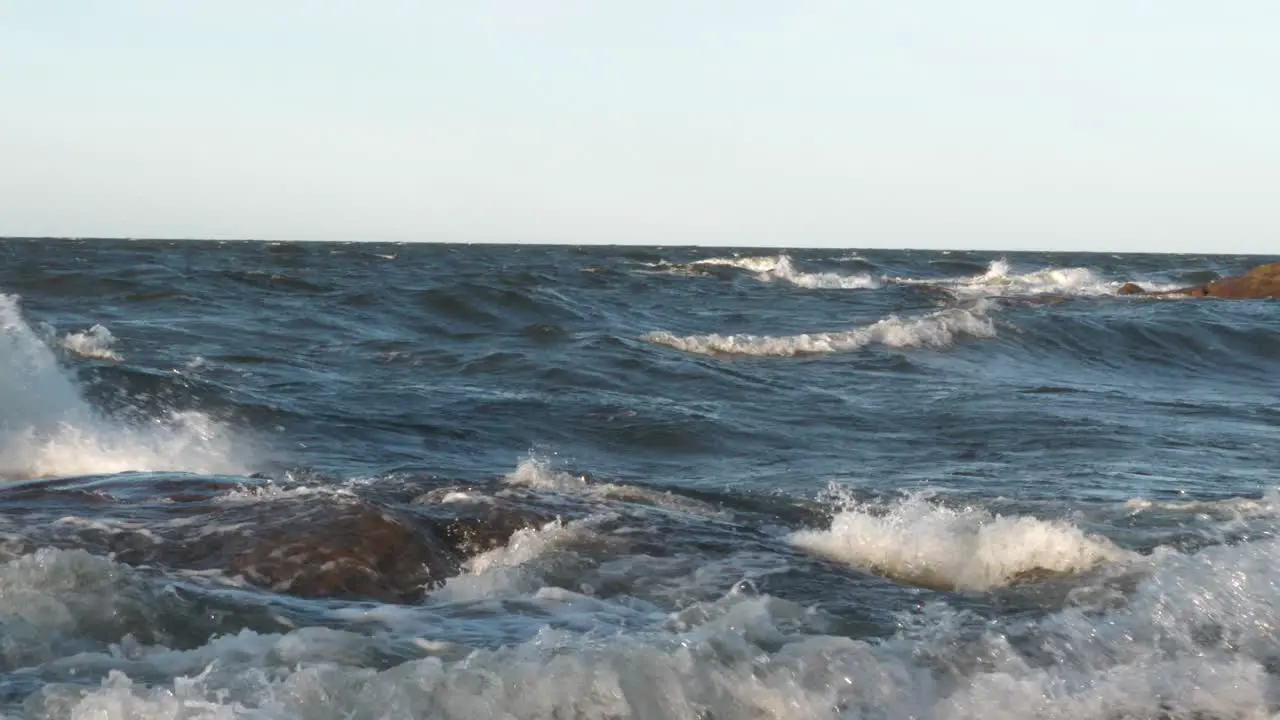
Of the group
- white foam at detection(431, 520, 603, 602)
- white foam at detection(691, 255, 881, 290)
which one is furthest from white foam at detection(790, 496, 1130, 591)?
white foam at detection(691, 255, 881, 290)

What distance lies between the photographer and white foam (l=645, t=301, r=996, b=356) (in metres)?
18.1

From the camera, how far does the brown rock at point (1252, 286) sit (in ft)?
98.4

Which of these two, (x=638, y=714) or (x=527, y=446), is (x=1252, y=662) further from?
(x=527, y=446)

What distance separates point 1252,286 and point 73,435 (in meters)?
26.8

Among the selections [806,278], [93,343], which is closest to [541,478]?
[93,343]

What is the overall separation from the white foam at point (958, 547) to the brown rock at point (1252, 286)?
2501 cm

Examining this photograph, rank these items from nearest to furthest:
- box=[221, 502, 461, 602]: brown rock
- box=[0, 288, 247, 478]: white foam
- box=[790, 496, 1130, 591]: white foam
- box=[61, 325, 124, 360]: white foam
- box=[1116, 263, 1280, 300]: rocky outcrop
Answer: box=[221, 502, 461, 602]: brown rock, box=[790, 496, 1130, 591]: white foam, box=[0, 288, 247, 478]: white foam, box=[61, 325, 124, 360]: white foam, box=[1116, 263, 1280, 300]: rocky outcrop

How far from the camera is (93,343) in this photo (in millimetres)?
15406

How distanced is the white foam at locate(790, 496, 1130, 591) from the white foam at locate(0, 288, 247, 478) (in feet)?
14.5

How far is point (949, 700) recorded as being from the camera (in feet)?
15.3

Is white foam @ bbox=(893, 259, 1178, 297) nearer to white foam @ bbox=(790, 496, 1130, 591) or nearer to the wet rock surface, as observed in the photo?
white foam @ bbox=(790, 496, 1130, 591)

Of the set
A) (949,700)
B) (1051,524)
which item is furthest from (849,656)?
(1051,524)

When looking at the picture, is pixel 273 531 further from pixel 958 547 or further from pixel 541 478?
pixel 958 547

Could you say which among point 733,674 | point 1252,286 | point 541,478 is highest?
point 1252,286
